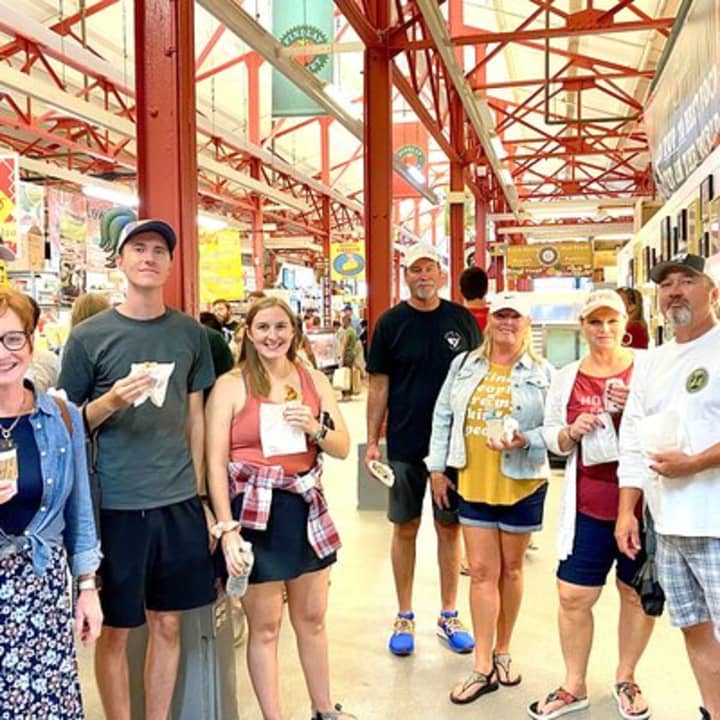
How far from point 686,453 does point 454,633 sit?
5.71 ft

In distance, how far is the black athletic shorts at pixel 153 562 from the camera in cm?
229

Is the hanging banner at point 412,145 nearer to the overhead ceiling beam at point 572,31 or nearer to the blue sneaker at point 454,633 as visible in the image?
the overhead ceiling beam at point 572,31

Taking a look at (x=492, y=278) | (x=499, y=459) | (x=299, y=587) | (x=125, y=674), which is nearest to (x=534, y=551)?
(x=499, y=459)

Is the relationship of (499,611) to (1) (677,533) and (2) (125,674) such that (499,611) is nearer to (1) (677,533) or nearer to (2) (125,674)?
(1) (677,533)

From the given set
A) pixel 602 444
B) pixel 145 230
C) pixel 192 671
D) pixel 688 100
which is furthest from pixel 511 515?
pixel 688 100

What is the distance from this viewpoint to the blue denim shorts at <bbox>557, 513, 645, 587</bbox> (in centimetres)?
278

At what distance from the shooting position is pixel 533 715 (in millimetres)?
2955

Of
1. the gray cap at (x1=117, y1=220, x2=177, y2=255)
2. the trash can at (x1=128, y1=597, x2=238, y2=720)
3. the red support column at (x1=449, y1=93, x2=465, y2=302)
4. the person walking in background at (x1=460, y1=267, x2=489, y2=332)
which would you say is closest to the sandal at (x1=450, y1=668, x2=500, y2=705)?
the trash can at (x1=128, y1=597, x2=238, y2=720)

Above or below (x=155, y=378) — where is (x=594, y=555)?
below

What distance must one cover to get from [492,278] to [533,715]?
57.4 ft

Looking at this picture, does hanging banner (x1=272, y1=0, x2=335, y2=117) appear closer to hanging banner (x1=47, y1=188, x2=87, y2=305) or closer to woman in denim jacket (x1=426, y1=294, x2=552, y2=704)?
woman in denim jacket (x1=426, y1=294, x2=552, y2=704)

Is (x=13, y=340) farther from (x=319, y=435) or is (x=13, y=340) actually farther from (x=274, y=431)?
(x=319, y=435)

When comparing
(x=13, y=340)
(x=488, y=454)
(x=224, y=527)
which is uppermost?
(x=13, y=340)

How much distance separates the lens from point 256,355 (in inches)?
102
